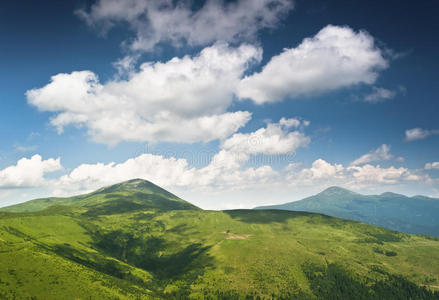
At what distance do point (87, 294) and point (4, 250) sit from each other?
8039cm

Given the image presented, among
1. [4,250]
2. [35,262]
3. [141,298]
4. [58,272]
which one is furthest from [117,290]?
[4,250]

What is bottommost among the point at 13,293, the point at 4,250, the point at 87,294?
the point at 87,294

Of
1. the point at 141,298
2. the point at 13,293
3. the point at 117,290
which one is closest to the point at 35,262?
the point at 13,293

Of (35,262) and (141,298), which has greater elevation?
(35,262)

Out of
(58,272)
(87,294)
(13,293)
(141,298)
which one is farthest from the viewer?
(141,298)

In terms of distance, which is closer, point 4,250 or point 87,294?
point 87,294

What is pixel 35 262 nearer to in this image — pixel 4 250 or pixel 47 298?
pixel 4 250

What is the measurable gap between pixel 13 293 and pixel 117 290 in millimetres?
71300

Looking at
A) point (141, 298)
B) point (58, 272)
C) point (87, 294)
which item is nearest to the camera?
point (87, 294)

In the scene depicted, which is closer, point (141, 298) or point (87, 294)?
point (87, 294)

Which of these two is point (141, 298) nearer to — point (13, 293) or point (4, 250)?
point (13, 293)

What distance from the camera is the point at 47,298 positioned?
502 feet

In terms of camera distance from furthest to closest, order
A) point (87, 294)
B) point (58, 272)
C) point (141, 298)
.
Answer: point (141, 298) → point (58, 272) → point (87, 294)

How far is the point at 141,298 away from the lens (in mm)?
194750
